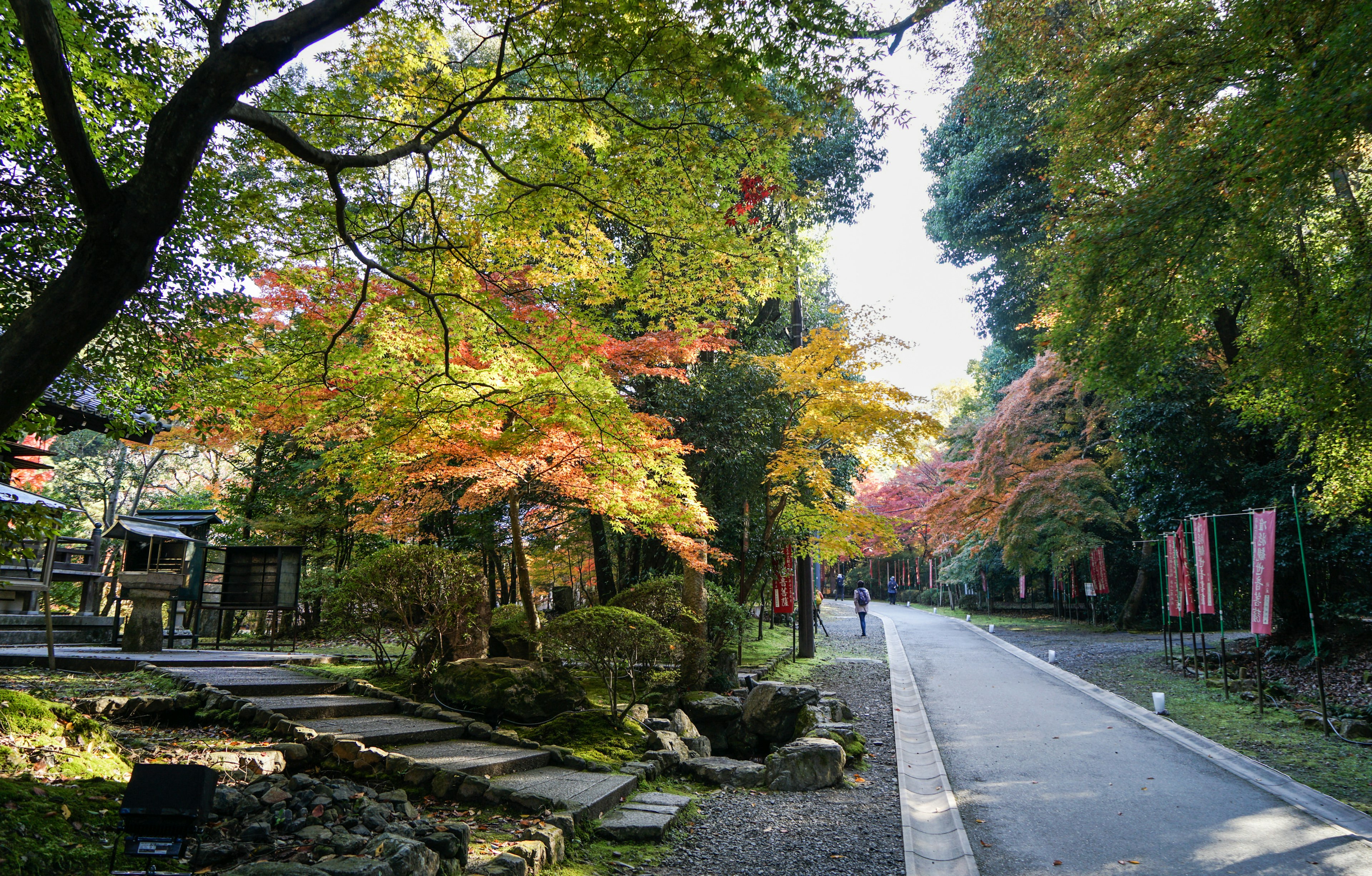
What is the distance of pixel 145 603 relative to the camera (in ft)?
27.8

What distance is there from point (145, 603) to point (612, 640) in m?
5.86

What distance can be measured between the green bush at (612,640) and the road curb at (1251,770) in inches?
219

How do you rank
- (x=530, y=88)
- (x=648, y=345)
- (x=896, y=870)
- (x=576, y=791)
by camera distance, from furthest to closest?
1. (x=648, y=345)
2. (x=530, y=88)
3. (x=576, y=791)
4. (x=896, y=870)

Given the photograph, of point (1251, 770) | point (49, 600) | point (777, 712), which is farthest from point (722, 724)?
point (49, 600)

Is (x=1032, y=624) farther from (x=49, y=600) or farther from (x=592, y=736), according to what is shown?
(x=49, y=600)

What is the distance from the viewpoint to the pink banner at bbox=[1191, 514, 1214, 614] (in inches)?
442

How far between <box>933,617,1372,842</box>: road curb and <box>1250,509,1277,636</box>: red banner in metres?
1.94

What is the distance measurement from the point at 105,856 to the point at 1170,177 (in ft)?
32.7

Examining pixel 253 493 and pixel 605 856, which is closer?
pixel 605 856

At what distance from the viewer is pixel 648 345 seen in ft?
33.2

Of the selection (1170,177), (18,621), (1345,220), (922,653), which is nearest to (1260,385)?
(1345,220)

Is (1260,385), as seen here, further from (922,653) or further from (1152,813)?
(922,653)

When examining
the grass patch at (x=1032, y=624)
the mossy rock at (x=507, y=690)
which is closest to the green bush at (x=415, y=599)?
the mossy rock at (x=507, y=690)

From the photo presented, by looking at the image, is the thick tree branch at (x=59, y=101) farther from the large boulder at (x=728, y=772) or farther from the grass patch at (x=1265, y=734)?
the grass patch at (x=1265, y=734)
